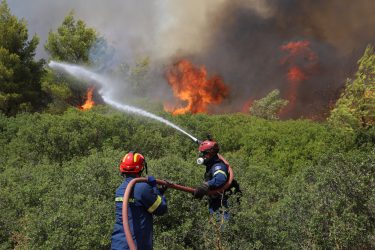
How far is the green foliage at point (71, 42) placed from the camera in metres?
32.2

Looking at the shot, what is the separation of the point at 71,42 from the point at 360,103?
22.4 m

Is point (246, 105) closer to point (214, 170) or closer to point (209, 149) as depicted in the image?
point (209, 149)

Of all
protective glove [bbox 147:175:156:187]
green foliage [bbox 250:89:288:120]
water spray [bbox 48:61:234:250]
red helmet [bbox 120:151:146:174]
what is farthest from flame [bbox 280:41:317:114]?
protective glove [bbox 147:175:156:187]

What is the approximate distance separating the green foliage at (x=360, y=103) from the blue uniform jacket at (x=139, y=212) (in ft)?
40.1

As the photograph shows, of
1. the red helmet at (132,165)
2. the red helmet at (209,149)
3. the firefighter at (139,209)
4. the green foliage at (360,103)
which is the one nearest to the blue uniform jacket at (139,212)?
the firefighter at (139,209)

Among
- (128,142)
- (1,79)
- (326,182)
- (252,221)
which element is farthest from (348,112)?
(1,79)

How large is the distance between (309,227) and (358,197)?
101 centimetres

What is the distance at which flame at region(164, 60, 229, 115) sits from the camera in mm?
35562

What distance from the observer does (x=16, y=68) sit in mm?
29969

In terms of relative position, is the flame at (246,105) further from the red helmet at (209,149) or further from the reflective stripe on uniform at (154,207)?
the reflective stripe on uniform at (154,207)

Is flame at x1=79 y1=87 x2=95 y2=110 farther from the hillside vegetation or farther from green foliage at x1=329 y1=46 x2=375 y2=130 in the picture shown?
green foliage at x1=329 y1=46 x2=375 y2=130

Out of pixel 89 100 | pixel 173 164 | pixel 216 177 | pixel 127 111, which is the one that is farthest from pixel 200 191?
pixel 89 100

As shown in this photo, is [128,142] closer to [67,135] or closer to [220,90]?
[67,135]

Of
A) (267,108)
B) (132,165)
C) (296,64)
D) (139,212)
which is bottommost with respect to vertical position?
(139,212)
